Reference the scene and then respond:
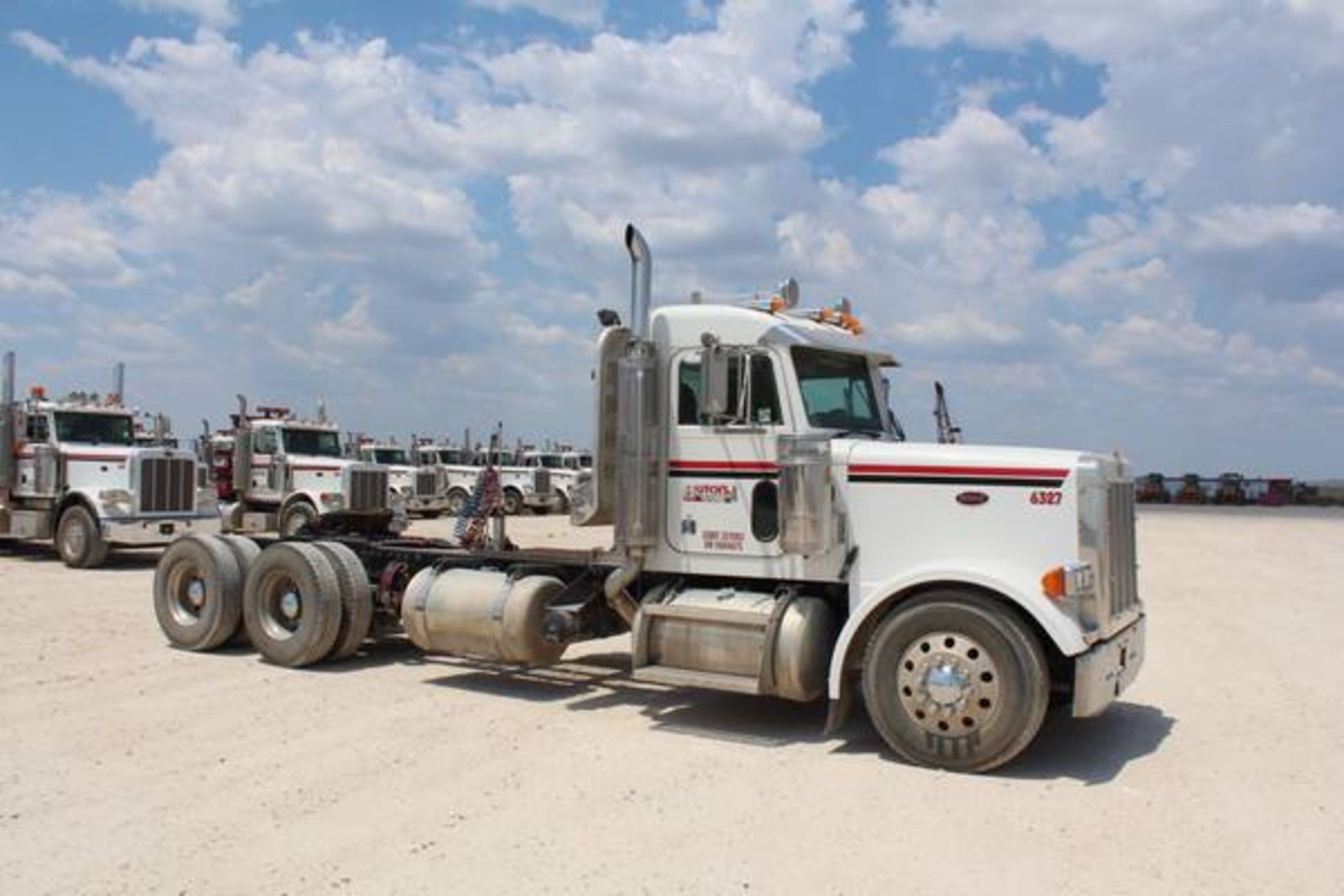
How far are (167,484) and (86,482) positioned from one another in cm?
139

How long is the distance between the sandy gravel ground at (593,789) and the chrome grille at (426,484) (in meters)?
20.9

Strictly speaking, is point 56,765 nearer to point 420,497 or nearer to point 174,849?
point 174,849

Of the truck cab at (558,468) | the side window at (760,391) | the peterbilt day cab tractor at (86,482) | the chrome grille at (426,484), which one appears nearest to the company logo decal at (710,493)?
the side window at (760,391)

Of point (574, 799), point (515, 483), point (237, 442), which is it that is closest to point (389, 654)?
point (574, 799)

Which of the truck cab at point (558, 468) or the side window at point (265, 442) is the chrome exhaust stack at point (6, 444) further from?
the truck cab at point (558, 468)

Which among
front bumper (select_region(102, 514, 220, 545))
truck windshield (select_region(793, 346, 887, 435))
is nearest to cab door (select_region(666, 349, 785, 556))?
truck windshield (select_region(793, 346, 887, 435))

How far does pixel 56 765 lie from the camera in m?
6.84

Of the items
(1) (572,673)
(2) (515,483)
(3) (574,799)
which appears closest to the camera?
(3) (574,799)

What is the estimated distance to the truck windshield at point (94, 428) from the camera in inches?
794

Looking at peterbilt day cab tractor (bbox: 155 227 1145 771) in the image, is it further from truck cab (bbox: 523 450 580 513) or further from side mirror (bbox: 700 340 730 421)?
truck cab (bbox: 523 450 580 513)

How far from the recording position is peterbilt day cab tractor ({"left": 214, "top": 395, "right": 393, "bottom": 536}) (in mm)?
24078

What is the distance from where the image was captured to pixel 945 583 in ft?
24.0

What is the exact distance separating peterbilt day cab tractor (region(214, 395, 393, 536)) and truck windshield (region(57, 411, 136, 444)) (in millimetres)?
3413

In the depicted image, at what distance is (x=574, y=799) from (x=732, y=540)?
256 cm
